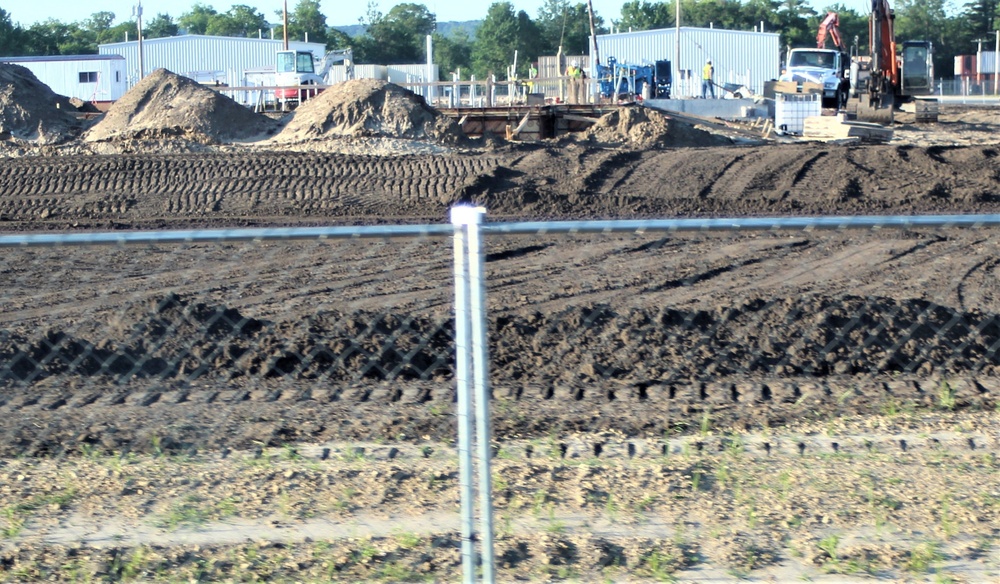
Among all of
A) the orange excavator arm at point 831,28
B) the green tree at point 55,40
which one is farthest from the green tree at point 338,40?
the orange excavator arm at point 831,28

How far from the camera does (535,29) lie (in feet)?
312

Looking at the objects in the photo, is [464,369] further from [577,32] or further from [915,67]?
[577,32]

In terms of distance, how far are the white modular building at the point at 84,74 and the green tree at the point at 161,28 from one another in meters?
60.6

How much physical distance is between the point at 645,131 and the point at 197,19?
101m

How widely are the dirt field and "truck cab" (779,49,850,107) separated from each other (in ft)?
80.8

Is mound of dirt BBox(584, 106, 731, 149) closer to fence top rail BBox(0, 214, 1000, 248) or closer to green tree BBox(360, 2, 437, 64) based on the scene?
fence top rail BBox(0, 214, 1000, 248)

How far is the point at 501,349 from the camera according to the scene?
806cm

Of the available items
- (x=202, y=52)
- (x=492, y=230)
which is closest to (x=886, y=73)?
(x=492, y=230)

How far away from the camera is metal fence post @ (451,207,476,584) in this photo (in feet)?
11.5

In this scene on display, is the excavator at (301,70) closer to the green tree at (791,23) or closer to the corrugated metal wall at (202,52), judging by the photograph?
the corrugated metal wall at (202,52)

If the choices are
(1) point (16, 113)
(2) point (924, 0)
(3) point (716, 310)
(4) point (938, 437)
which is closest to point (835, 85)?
(1) point (16, 113)

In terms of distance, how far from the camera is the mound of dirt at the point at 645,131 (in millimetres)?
25828

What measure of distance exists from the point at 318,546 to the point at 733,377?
4034 mm

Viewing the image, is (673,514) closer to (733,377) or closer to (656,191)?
(733,377)
